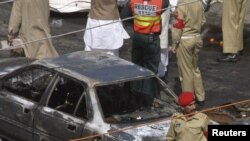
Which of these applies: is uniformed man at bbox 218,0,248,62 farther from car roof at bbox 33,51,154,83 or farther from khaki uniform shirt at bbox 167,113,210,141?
khaki uniform shirt at bbox 167,113,210,141

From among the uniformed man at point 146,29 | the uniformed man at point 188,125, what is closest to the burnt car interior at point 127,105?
the uniformed man at point 188,125

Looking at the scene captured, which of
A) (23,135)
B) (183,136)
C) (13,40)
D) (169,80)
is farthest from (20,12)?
(183,136)

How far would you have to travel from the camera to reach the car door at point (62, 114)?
9.70 meters

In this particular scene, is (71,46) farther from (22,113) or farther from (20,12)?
(22,113)

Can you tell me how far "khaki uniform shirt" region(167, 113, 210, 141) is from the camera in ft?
27.2

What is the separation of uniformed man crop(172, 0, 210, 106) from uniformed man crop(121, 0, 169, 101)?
0.35m

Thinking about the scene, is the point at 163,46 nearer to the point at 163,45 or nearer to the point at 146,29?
the point at 163,45

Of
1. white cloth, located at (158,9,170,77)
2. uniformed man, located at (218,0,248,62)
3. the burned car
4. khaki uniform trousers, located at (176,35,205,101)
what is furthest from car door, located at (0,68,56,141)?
uniformed man, located at (218,0,248,62)

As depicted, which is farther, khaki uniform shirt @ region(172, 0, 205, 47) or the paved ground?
the paved ground

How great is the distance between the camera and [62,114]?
9.86 metres

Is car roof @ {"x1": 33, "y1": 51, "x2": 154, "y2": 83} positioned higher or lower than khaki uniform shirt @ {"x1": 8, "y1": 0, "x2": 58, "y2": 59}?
higher

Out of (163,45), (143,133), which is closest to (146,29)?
(163,45)

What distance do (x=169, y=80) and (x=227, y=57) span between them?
1782 millimetres

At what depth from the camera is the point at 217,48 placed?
16.2 meters
